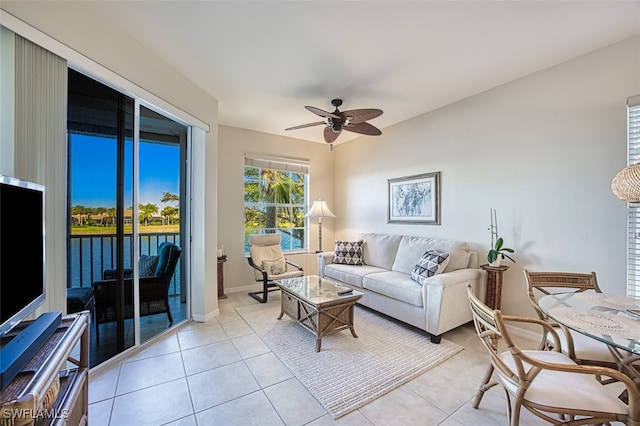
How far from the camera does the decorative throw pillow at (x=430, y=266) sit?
9.96ft

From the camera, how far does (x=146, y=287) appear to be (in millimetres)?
2709

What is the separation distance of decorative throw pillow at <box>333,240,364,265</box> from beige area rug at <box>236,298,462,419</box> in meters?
1.03

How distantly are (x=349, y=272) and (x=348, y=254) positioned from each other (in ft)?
1.71

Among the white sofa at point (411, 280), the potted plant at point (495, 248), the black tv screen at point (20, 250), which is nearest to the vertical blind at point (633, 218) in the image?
the potted plant at point (495, 248)

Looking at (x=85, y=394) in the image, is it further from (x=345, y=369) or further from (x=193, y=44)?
(x=193, y=44)

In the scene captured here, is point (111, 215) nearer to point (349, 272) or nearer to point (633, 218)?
point (349, 272)

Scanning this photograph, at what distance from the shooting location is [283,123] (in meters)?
4.41

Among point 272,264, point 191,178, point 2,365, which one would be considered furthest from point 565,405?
point 191,178

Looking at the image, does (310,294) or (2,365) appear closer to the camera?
(2,365)

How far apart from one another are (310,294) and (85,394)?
184 centimetres

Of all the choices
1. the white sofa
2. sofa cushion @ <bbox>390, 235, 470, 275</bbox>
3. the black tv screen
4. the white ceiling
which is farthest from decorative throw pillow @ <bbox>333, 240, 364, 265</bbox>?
the black tv screen

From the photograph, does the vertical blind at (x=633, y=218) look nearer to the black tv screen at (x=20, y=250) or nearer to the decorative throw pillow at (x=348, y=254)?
the decorative throw pillow at (x=348, y=254)

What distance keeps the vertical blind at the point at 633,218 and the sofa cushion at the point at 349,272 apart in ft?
7.91

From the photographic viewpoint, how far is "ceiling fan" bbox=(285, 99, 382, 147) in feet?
9.06
